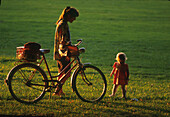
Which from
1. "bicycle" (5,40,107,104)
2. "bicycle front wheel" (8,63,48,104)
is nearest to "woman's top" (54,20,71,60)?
"bicycle" (5,40,107,104)

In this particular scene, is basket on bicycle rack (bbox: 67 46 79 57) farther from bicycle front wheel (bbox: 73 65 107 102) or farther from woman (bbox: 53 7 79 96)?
bicycle front wheel (bbox: 73 65 107 102)

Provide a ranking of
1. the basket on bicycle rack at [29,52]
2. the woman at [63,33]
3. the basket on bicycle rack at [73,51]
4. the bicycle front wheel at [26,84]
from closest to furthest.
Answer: the basket on bicycle rack at [29,52] < the bicycle front wheel at [26,84] < the basket on bicycle rack at [73,51] < the woman at [63,33]

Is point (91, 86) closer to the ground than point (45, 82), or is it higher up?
closer to the ground

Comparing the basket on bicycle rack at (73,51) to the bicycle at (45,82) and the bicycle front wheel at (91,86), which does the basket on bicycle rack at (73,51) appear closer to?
the bicycle at (45,82)

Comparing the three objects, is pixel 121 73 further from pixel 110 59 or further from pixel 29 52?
pixel 110 59

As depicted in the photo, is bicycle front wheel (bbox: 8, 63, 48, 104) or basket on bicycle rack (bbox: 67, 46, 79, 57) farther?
basket on bicycle rack (bbox: 67, 46, 79, 57)

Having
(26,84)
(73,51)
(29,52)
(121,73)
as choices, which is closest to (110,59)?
(121,73)

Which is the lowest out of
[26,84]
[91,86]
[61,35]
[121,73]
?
[91,86]

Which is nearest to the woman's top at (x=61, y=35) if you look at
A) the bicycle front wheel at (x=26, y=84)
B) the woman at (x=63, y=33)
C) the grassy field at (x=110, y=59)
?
the woman at (x=63, y=33)

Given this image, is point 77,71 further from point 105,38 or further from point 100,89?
point 105,38

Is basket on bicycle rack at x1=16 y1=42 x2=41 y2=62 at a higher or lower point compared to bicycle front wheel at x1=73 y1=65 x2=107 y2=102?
higher

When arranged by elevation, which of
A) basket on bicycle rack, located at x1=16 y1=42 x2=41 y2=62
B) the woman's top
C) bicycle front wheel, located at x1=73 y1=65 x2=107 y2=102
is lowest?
bicycle front wheel, located at x1=73 y1=65 x2=107 y2=102

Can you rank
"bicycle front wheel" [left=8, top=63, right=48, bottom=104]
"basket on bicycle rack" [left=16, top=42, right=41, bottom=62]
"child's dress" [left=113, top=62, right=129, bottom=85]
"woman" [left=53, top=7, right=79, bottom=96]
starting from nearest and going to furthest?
1. "basket on bicycle rack" [left=16, top=42, right=41, bottom=62]
2. "bicycle front wheel" [left=8, top=63, right=48, bottom=104]
3. "woman" [left=53, top=7, right=79, bottom=96]
4. "child's dress" [left=113, top=62, right=129, bottom=85]

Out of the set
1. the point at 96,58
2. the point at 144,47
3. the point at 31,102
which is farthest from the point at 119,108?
the point at 144,47
